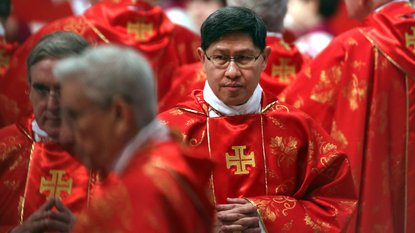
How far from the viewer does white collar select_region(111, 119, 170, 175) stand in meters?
1.57

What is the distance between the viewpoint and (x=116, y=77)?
1561 mm

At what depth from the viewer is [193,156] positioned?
1.71m

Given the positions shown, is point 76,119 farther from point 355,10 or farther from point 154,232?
point 355,10

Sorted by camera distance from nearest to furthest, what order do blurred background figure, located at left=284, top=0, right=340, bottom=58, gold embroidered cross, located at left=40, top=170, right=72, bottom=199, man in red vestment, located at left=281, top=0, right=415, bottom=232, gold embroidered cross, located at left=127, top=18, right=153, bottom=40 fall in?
gold embroidered cross, located at left=40, top=170, right=72, bottom=199 < man in red vestment, located at left=281, top=0, right=415, bottom=232 < gold embroidered cross, located at left=127, top=18, right=153, bottom=40 < blurred background figure, located at left=284, top=0, right=340, bottom=58

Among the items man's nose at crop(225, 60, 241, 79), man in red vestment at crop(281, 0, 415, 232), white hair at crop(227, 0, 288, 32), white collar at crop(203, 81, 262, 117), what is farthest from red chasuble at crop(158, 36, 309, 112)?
man's nose at crop(225, 60, 241, 79)

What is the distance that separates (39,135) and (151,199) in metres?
1.33

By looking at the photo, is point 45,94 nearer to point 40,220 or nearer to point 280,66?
point 40,220

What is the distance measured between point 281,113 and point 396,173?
1.15 meters

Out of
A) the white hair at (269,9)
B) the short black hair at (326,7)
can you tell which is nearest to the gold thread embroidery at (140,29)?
the white hair at (269,9)

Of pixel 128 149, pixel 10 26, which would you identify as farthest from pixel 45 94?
pixel 10 26

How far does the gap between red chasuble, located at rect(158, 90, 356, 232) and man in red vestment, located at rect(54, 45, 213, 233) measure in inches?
27.1

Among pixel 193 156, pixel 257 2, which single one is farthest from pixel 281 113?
pixel 257 2

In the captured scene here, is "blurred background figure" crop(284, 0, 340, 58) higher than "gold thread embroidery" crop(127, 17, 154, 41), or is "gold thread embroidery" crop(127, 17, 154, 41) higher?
"gold thread embroidery" crop(127, 17, 154, 41)

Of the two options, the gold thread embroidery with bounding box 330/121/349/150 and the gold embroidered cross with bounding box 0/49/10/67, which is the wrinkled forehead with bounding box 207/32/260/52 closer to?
the gold thread embroidery with bounding box 330/121/349/150
